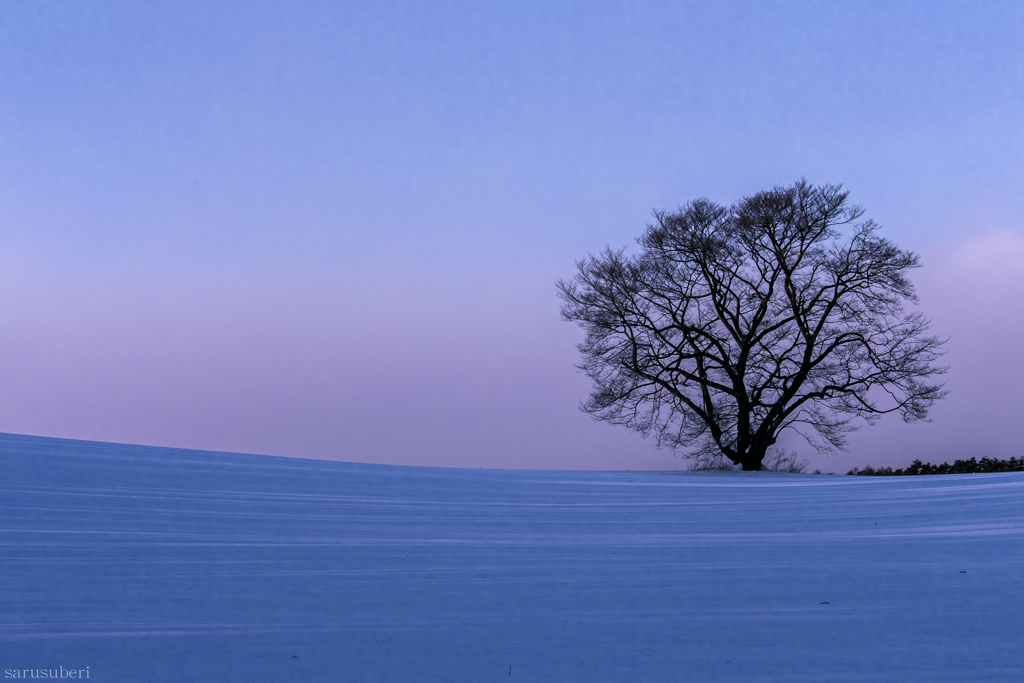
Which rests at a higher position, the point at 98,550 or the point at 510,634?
the point at 98,550

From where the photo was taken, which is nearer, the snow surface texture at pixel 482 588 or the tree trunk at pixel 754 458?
the snow surface texture at pixel 482 588

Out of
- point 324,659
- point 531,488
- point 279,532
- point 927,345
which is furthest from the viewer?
point 927,345

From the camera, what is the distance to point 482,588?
1950 millimetres

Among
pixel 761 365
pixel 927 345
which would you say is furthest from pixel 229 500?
pixel 927 345

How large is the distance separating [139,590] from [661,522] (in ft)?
6.78

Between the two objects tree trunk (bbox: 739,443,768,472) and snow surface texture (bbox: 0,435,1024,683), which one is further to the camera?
tree trunk (bbox: 739,443,768,472)

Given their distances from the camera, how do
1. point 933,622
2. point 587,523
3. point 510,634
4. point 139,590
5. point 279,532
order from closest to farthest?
point 510,634 → point 933,622 → point 139,590 → point 279,532 → point 587,523

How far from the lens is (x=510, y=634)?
159 centimetres

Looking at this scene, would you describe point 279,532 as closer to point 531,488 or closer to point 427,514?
point 427,514

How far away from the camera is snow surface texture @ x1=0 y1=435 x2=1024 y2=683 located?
145cm

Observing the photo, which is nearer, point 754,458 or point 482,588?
point 482,588

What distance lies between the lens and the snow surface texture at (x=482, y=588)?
4.76ft

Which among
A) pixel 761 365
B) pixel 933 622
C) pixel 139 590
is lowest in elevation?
pixel 933 622

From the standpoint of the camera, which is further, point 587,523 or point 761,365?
point 761,365
